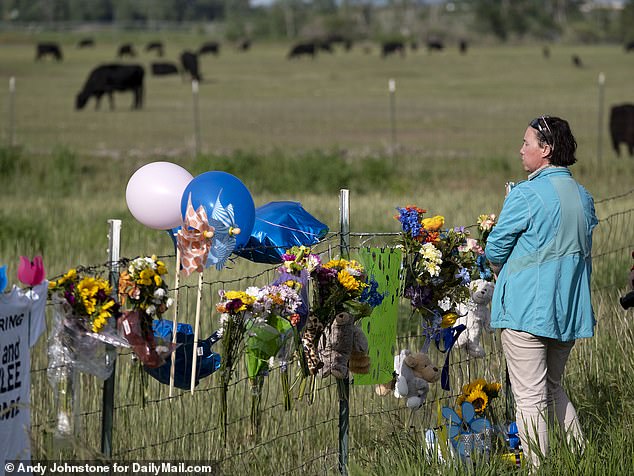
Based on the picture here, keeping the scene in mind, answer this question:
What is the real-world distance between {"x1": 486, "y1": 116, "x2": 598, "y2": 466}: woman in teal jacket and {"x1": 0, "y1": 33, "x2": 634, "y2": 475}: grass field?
376mm

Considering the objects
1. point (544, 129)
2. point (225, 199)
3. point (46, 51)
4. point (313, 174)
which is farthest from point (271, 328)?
point (46, 51)

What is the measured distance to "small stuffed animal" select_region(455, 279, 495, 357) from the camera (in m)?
5.61

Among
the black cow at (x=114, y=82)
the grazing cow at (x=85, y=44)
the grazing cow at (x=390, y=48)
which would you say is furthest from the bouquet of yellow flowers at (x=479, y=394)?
the grazing cow at (x=85, y=44)

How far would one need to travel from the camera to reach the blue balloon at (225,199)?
4.84 m

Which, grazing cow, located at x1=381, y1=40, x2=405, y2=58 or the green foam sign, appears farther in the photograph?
grazing cow, located at x1=381, y1=40, x2=405, y2=58

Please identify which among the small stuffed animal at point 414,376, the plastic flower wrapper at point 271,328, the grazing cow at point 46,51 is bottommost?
the small stuffed animal at point 414,376

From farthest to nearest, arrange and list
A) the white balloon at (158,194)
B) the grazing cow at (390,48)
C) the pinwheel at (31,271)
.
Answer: the grazing cow at (390,48)
the white balloon at (158,194)
the pinwheel at (31,271)

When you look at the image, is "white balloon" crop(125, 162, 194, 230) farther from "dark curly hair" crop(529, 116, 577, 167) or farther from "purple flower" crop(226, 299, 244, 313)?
"dark curly hair" crop(529, 116, 577, 167)

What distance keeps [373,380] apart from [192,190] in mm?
1191

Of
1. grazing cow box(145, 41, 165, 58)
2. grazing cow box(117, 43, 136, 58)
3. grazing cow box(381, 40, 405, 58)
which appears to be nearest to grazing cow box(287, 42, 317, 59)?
grazing cow box(381, 40, 405, 58)

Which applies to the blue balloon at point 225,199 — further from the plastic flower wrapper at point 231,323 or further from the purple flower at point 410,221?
the purple flower at point 410,221

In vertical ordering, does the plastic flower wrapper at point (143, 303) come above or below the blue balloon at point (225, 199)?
below

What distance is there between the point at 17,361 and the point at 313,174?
12397mm

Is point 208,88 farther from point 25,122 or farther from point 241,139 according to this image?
point 241,139
